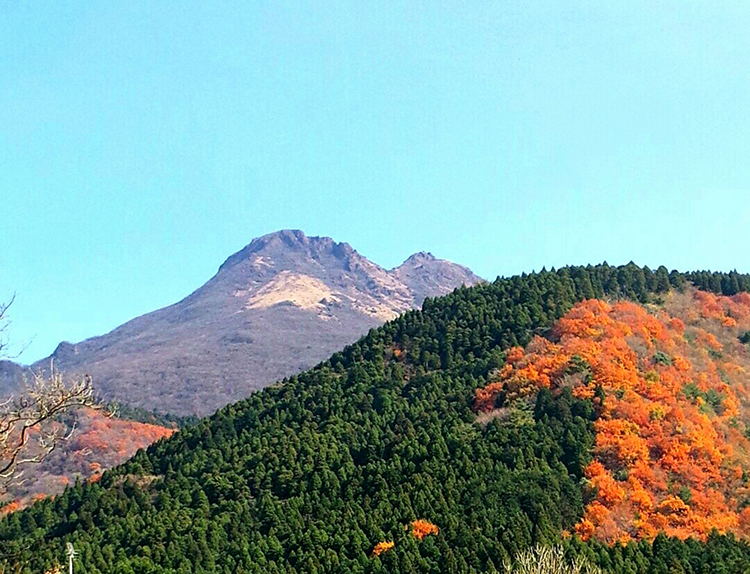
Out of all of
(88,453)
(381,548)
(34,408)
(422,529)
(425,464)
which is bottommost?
(381,548)

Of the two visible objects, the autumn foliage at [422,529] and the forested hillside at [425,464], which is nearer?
the forested hillside at [425,464]

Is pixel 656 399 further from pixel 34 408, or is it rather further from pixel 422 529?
pixel 34 408

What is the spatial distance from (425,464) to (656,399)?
21.7 meters

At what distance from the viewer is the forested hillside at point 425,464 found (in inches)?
2276

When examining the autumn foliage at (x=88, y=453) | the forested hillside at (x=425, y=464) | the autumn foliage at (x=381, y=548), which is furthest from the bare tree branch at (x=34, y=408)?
the autumn foliage at (x=88, y=453)

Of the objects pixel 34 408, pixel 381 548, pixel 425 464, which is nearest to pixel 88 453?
pixel 425 464

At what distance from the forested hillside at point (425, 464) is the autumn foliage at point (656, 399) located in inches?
12.5

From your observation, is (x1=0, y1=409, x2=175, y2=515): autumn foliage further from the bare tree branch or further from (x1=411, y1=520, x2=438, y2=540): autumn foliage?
the bare tree branch

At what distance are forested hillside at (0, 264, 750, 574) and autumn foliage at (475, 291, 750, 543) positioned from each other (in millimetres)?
318

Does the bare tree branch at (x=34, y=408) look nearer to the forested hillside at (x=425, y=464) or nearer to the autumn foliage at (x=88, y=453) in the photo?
the forested hillside at (x=425, y=464)

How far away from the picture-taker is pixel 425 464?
6806 cm

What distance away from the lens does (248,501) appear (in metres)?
72.6

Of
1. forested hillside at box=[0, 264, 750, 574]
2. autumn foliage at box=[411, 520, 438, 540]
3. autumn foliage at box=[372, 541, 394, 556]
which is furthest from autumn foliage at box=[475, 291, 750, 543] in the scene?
autumn foliage at box=[372, 541, 394, 556]

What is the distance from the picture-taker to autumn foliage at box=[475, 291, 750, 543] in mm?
61250
